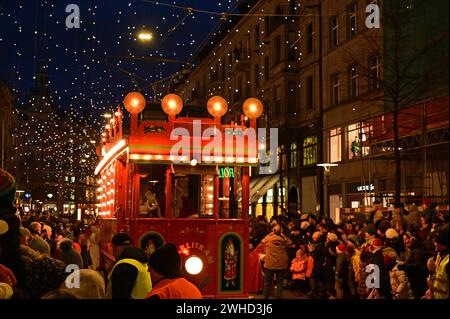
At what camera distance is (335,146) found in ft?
96.0

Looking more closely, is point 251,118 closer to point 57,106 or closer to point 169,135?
point 169,135

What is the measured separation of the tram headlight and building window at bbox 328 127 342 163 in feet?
63.5

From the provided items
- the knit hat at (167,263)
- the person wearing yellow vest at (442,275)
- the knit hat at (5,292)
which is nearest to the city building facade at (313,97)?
the person wearing yellow vest at (442,275)

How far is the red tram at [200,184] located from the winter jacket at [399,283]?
2.39 m

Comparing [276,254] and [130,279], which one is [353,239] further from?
[130,279]

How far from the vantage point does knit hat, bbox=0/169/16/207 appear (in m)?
7.49

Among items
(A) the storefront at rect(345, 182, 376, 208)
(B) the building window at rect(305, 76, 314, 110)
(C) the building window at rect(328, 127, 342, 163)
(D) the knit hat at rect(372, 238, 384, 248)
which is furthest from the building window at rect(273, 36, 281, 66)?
(D) the knit hat at rect(372, 238, 384, 248)

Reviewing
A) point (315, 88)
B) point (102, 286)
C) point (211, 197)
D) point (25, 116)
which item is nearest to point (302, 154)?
point (315, 88)

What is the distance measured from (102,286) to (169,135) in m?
6.08

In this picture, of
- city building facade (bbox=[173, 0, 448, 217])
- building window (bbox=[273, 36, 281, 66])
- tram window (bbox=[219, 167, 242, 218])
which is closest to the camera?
tram window (bbox=[219, 167, 242, 218])

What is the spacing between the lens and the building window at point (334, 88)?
2905 cm

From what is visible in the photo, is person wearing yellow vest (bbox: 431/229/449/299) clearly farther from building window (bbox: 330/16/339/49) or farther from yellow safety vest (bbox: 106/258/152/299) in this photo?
building window (bbox: 330/16/339/49)

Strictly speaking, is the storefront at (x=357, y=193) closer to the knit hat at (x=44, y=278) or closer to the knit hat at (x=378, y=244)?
the knit hat at (x=378, y=244)

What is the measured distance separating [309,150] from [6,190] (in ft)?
87.3
